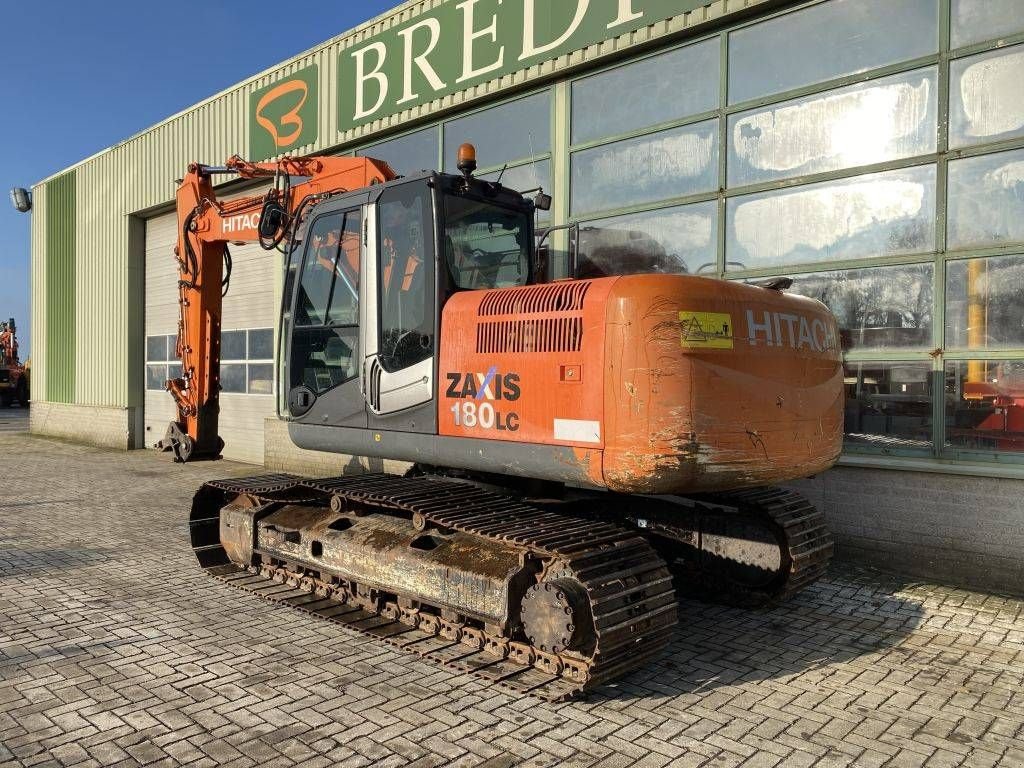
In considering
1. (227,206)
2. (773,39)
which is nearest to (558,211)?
(773,39)

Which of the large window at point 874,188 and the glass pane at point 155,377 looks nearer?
the large window at point 874,188

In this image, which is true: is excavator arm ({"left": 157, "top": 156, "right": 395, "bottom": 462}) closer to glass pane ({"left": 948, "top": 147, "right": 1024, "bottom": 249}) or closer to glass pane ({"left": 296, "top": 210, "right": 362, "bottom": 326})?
glass pane ({"left": 296, "top": 210, "right": 362, "bottom": 326})

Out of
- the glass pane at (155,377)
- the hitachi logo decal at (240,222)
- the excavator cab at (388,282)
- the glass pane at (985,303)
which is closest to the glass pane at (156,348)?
the glass pane at (155,377)

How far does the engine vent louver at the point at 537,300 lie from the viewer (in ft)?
13.8

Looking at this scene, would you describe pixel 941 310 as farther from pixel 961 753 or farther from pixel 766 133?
pixel 961 753

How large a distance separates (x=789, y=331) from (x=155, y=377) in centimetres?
1497

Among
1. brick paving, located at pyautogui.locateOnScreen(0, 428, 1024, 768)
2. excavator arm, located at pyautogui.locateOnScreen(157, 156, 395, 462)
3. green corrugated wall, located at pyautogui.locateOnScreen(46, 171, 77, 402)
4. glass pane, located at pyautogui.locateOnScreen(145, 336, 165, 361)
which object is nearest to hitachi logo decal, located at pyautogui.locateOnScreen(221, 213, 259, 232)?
excavator arm, located at pyautogui.locateOnScreen(157, 156, 395, 462)

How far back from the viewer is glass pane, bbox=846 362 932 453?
660 cm

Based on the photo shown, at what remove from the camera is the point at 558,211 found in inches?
362

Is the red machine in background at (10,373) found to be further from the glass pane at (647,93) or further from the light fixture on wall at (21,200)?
the glass pane at (647,93)

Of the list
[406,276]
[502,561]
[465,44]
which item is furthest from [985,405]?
[465,44]

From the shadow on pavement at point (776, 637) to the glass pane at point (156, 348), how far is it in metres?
13.6

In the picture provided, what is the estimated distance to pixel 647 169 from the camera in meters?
8.47

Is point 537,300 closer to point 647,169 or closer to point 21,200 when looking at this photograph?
point 647,169
